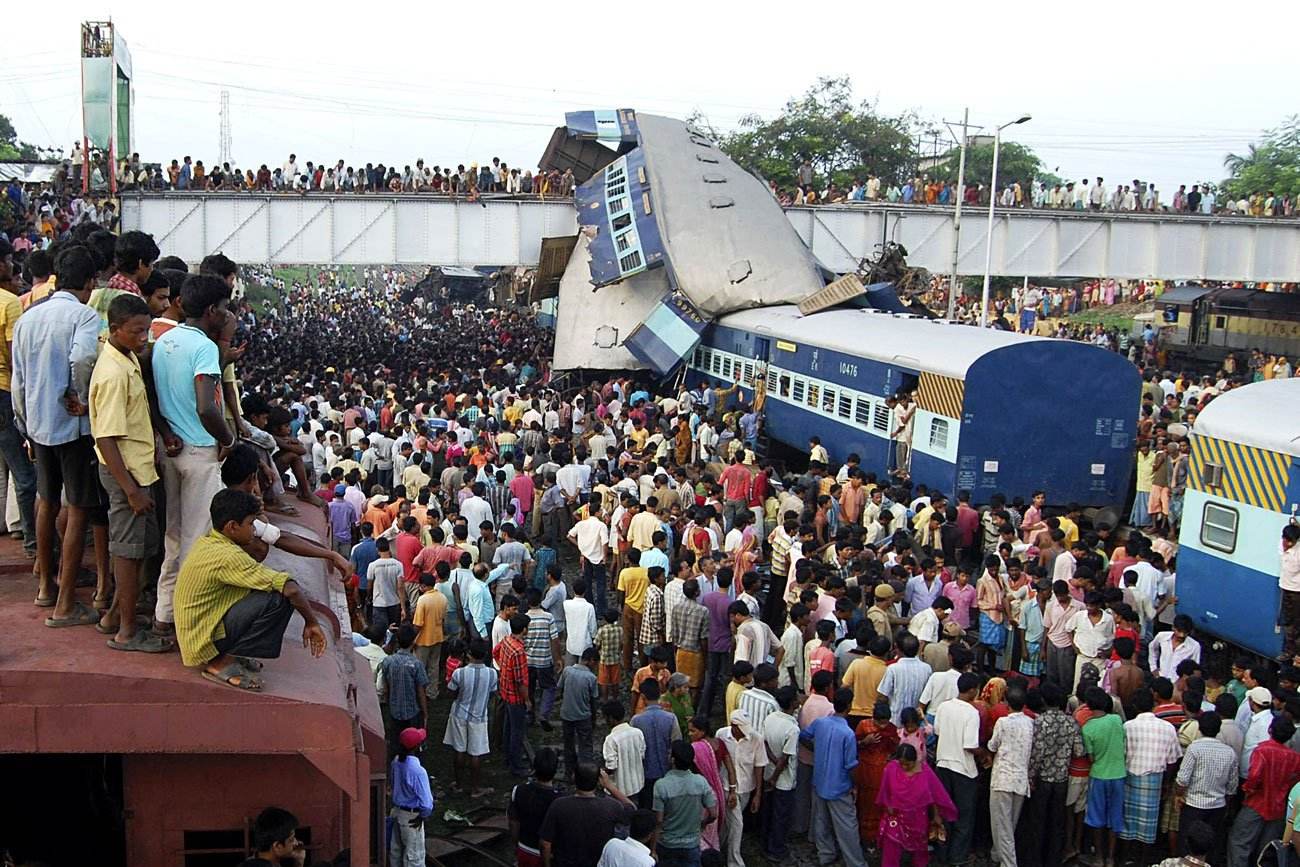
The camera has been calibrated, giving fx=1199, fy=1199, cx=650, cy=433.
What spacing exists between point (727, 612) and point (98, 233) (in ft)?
18.9

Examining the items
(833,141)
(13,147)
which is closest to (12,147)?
(13,147)

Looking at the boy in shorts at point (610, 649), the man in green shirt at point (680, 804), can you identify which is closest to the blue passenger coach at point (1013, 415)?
the boy in shorts at point (610, 649)

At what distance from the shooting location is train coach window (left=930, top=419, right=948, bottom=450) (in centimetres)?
1641

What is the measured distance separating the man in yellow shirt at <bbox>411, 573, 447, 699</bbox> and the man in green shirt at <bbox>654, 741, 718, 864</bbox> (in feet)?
11.0

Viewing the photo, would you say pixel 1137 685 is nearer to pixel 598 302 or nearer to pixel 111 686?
pixel 111 686

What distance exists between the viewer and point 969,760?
827 cm

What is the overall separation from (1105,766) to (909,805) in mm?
1510

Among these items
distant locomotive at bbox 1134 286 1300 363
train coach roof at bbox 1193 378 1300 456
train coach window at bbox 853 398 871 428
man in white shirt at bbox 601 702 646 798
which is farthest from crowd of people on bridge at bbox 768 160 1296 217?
man in white shirt at bbox 601 702 646 798

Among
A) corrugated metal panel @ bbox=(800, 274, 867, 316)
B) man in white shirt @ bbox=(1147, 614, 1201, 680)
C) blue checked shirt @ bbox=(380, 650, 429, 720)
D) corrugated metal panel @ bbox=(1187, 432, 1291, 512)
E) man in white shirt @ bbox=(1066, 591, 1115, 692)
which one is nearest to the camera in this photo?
blue checked shirt @ bbox=(380, 650, 429, 720)

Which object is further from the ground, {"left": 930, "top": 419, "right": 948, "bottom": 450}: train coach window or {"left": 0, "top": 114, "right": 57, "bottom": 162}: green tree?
{"left": 0, "top": 114, "right": 57, "bottom": 162}: green tree

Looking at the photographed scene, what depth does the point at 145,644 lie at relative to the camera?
5406mm

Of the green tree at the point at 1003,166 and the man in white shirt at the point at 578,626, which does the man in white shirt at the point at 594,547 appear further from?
the green tree at the point at 1003,166

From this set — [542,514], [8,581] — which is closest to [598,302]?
[542,514]

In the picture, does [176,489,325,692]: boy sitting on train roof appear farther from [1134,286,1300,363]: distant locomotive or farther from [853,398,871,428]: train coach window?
[1134,286,1300,363]: distant locomotive
